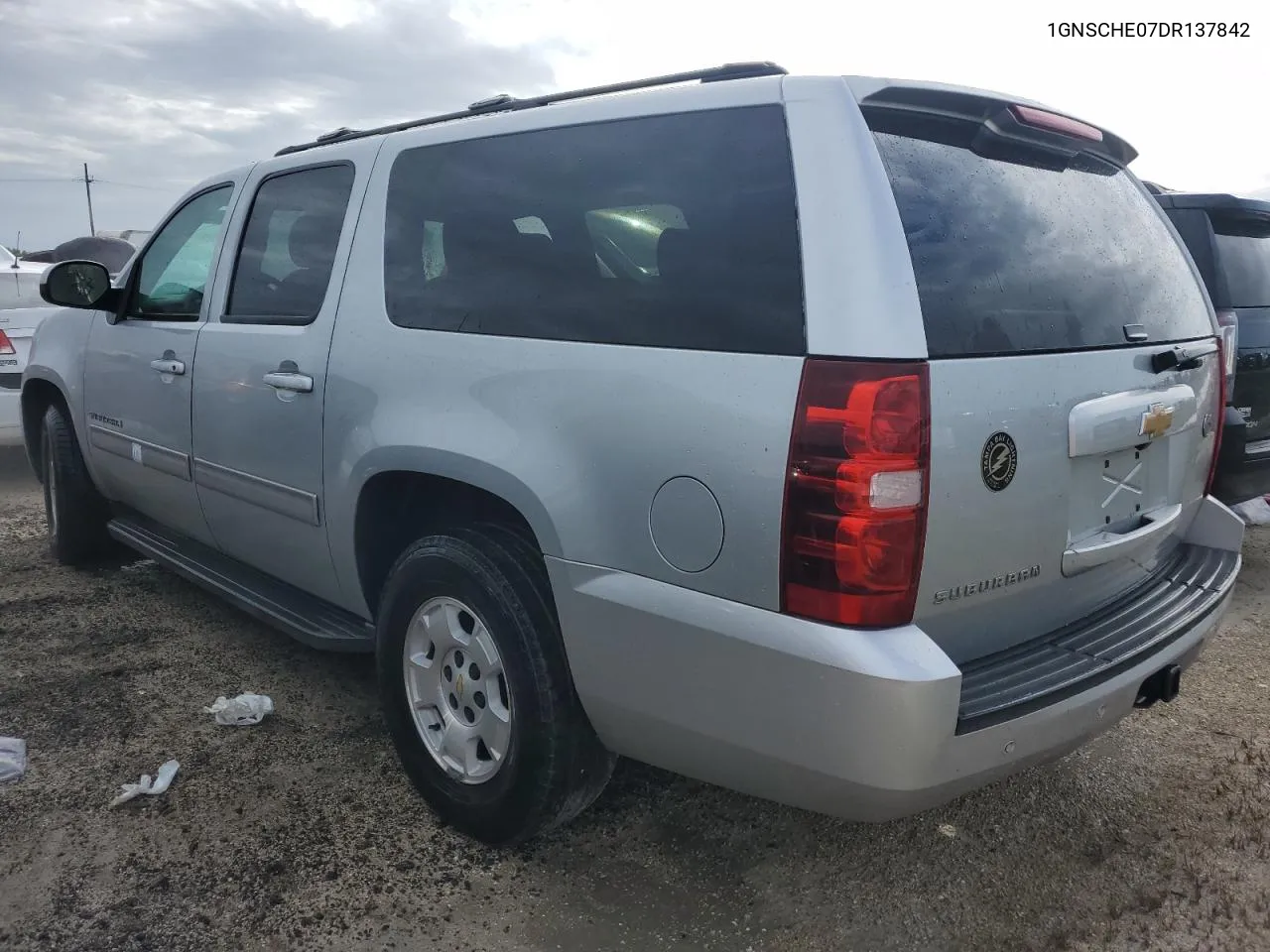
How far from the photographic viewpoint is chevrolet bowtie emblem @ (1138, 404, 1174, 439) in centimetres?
234

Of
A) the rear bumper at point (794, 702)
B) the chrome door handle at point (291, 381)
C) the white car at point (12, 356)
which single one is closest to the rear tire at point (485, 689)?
the rear bumper at point (794, 702)

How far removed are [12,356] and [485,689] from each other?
6.02 m

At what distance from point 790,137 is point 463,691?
1.59m

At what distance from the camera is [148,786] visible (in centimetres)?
294

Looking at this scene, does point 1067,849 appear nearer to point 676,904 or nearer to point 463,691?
point 676,904

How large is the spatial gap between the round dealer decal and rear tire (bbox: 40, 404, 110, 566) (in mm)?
4292

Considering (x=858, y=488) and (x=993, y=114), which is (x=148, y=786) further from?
(x=993, y=114)

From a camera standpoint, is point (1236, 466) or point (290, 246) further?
point (1236, 466)

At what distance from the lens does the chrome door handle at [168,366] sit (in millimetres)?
3672

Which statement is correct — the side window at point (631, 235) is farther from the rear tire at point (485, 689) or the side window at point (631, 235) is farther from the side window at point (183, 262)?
the side window at point (183, 262)

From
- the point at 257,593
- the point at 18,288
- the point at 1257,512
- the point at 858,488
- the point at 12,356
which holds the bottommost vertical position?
the point at 1257,512

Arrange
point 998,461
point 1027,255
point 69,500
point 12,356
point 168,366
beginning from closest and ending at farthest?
point 998,461, point 1027,255, point 168,366, point 69,500, point 12,356

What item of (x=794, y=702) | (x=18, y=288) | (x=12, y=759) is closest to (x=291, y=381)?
(x=12, y=759)

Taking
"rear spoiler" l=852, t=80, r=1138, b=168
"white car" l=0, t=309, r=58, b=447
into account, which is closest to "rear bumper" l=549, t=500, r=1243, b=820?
"rear spoiler" l=852, t=80, r=1138, b=168
